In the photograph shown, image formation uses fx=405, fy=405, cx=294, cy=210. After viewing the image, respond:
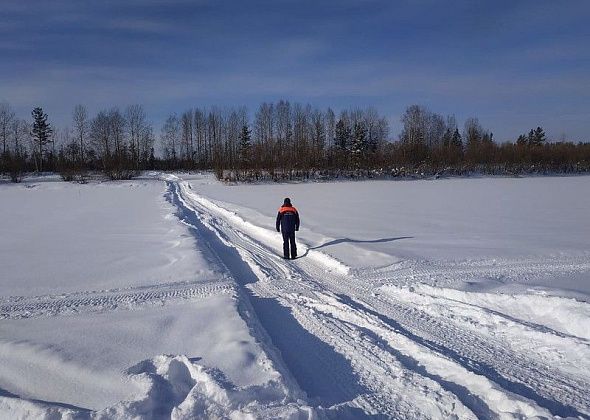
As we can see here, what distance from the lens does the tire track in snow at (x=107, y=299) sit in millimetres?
5992

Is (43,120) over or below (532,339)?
over

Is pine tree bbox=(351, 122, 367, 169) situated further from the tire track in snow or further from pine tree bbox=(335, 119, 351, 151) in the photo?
the tire track in snow

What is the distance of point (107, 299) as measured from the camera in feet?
21.3

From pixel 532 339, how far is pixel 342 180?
49099 mm

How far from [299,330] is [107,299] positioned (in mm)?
3338

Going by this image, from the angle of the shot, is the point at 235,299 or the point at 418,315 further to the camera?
the point at 235,299

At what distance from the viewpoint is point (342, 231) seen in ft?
42.8

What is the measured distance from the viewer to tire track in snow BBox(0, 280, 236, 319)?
5992 mm

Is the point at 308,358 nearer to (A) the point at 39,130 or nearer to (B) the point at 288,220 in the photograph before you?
(B) the point at 288,220

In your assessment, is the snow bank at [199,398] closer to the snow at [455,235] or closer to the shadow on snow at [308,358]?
the shadow on snow at [308,358]

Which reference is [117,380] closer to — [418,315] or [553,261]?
[418,315]

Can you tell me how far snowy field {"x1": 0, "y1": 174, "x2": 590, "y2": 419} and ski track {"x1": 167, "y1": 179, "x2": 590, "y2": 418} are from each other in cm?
2

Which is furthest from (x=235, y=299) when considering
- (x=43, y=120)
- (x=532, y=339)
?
(x=43, y=120)

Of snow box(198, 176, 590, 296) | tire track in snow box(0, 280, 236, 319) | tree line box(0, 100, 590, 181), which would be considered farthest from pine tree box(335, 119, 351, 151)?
tire track in snow box(0, 280, 236, 319)
